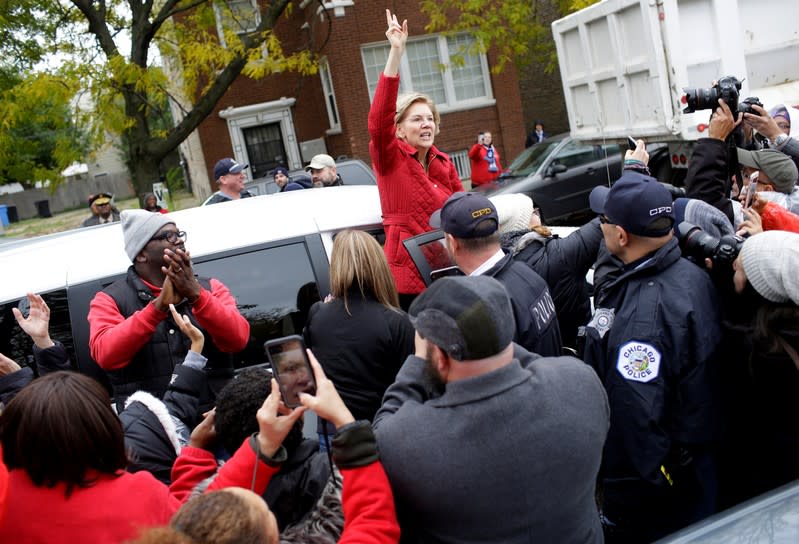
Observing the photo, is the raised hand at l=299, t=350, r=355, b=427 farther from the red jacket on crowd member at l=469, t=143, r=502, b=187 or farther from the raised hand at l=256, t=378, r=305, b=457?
the red jacket on crowd member at l=469, t=143, r=502, b=187

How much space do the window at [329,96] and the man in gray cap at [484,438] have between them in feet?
61.6

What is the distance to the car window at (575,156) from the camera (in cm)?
1136

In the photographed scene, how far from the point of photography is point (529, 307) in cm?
294

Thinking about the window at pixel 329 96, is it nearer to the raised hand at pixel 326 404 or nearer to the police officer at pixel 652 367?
the police officer at pixel 652 367

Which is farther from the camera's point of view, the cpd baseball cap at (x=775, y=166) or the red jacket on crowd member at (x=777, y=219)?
the cpd baseball cap at (x=775, y=166)

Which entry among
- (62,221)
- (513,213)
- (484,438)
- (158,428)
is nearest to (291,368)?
(484,438)

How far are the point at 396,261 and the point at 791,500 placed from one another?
7.46 ft

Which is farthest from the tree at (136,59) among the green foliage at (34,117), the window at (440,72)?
the window at (440,72)

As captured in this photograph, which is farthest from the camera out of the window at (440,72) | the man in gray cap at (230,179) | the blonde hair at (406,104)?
the window at (440,72)

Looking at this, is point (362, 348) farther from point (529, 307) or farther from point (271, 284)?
point (271, 284)

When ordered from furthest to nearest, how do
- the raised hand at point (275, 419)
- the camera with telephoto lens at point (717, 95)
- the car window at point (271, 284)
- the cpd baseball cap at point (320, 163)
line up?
the cpd baseball cap at point (320, 163) → the camera with telephoto lens at point (717, 95) → the car window at point (271, 284) → the raised hand at point (275, 419)

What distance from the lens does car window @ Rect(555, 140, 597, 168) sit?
11.4 metres

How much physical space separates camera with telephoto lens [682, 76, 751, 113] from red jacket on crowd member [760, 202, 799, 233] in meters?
0.74

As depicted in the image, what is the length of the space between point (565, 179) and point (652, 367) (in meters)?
8.77
